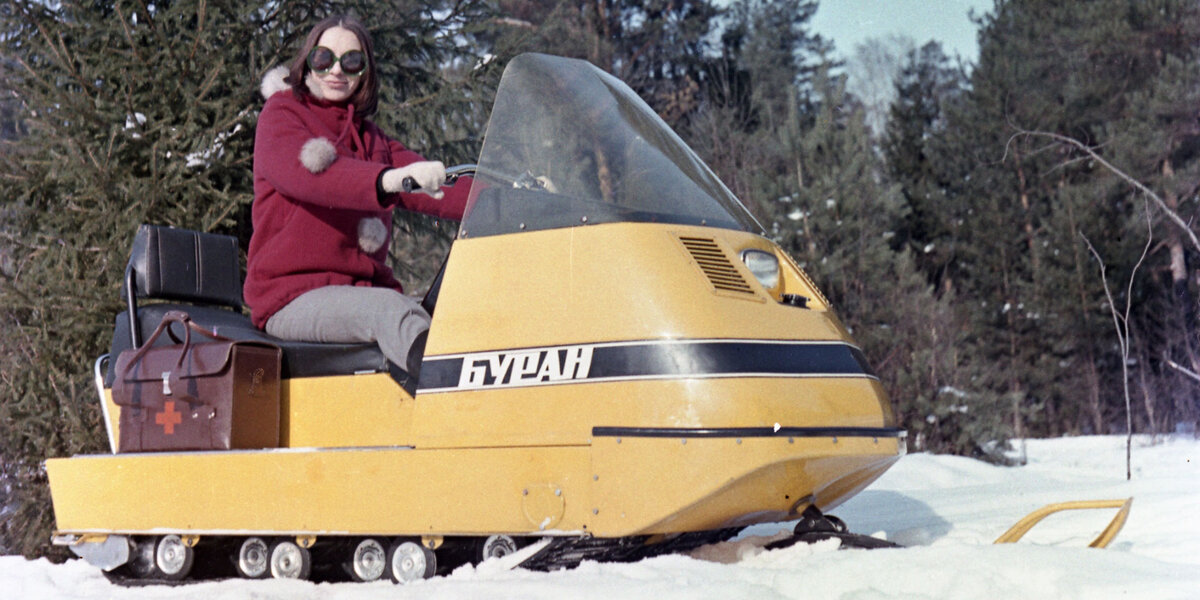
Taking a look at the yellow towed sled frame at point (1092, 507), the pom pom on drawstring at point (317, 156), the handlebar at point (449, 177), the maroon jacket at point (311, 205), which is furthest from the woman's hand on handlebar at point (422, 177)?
the yellow towed sled frame at point (1092, 507)

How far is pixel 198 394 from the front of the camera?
3639mm

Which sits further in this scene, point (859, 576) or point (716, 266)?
point (716, 266)

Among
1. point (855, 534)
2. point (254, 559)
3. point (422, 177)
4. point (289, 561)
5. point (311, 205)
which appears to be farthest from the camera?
point (311, 205)

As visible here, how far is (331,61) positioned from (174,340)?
1.15 m

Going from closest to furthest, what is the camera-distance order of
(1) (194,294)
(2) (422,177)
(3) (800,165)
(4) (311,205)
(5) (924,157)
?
(2) (422,177), (4) (311,205), (1) (194,294), (3) (800,165), (5) (924,157)

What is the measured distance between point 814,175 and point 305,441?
435 inches

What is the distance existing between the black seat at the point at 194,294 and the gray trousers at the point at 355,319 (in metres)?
0.04

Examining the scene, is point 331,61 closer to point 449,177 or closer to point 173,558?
point 449,177

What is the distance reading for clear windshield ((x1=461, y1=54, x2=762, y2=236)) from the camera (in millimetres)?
3215

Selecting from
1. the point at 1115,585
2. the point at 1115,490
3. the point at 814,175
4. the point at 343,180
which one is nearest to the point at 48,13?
the point at 343,180

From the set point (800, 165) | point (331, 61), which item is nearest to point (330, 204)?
point (331, 61)

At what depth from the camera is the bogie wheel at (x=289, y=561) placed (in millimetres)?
3467

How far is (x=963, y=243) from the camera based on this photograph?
73.3ft

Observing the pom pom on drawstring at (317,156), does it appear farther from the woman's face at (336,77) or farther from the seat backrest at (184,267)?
the seat backrest at (184,267)
